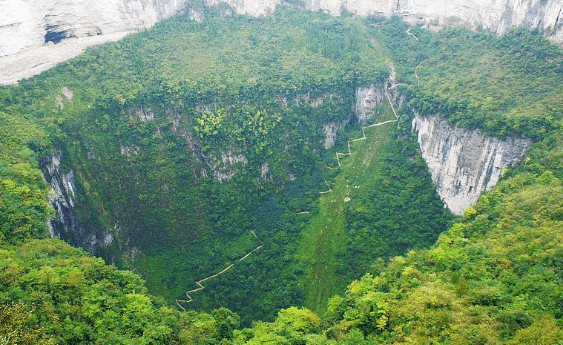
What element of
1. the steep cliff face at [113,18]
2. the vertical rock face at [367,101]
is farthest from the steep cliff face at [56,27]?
the vertical rock face at [367,101]

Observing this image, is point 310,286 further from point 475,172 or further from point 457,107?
point 457,107

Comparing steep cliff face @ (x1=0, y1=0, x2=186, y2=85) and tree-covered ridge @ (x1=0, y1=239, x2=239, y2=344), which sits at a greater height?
steep cliff face @ (x1=0, y1=0, x2=186, y2=85)

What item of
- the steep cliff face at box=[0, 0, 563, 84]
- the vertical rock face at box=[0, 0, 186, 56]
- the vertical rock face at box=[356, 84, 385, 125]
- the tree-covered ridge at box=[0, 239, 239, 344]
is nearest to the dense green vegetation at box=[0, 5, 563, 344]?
the tree-covered ridge at box=[0, 239, 239, 344]

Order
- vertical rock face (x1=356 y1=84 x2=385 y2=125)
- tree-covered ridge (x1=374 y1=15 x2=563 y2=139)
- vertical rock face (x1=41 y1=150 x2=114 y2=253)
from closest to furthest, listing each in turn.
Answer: vertical rock face (x1=41 y1=150 x2=114 y2=253) < tree-covered ridge (x1=374 y1=15 x2=563 y2=139) < vertical rock face (x1=356 y1=84 x2=385 y2=125)

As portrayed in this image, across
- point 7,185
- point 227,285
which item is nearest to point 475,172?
point 227,285

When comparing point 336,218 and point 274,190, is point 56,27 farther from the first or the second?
point 336,218

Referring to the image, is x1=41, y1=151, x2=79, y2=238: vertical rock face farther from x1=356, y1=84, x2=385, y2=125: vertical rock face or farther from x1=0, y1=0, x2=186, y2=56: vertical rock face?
x1=356, y1=84, x2=385, y2=125: vertical rock face

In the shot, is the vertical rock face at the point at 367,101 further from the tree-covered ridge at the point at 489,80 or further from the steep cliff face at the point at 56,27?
the steep cliff face at the point at 56,27
